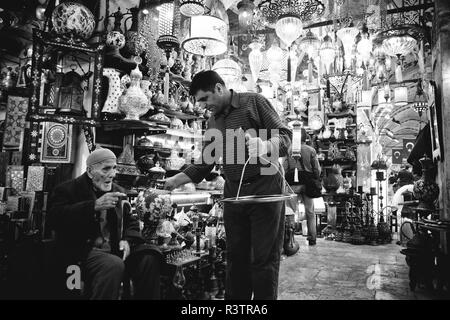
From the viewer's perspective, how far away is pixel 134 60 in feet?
12.1

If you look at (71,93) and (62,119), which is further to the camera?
(71,93)

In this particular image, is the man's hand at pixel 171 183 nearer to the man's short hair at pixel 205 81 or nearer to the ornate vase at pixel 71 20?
the man's short hair at pixel 205 81

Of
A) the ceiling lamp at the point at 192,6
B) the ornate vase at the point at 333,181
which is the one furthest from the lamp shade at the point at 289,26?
the ornate vase at the point at 333,181

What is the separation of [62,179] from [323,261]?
3522 millimetres

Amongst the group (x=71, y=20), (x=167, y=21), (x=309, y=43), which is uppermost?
(x=309, y=43)

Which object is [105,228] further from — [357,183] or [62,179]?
[357,183]

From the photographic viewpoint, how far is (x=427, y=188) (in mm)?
3531

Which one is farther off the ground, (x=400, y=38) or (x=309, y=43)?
(x=309, y=43)

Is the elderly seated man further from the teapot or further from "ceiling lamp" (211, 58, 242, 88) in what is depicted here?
"ceiling lamp" (211, 58, 242, 88)

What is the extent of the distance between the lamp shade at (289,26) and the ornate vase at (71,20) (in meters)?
2.26

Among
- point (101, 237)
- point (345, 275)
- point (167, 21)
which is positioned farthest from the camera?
point (167, 21)

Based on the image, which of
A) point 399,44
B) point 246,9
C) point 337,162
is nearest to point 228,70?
point 246,9

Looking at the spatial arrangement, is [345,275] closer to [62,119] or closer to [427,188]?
[427,188]

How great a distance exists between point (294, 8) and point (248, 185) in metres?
2.87
